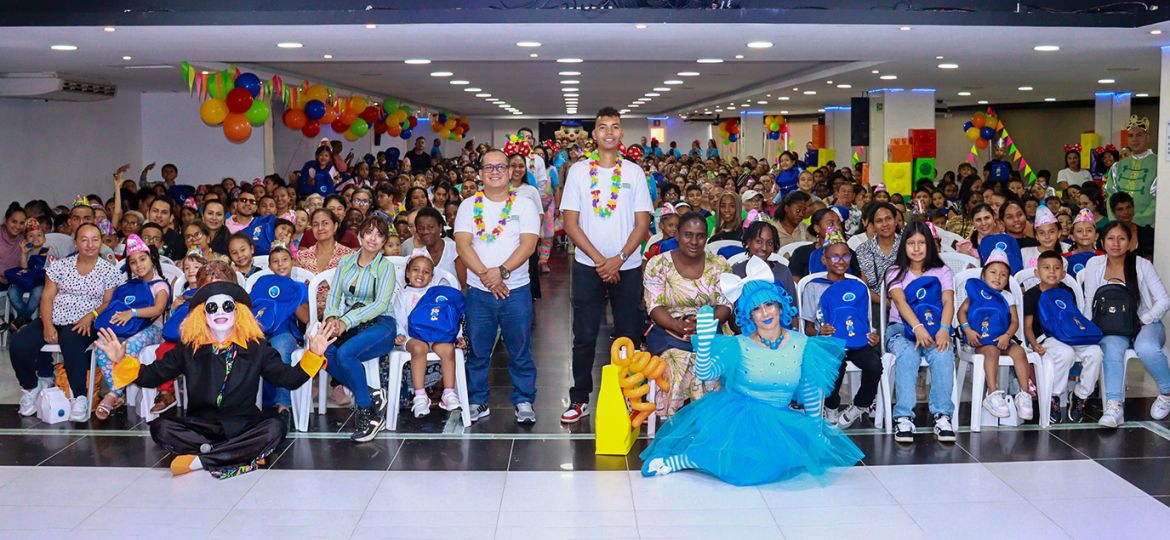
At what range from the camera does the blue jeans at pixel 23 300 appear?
8.61 metres

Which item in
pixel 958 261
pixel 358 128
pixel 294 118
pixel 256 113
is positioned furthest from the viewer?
pixel 358 128

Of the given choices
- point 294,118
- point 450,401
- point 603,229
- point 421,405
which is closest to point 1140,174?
point 603,229

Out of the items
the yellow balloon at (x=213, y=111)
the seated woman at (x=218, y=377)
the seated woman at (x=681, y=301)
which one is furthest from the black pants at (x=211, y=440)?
the yellow balloon at (x=213, y=111)

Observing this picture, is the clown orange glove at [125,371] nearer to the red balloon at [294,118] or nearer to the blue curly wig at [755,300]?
the blue curly wig at [755,300]

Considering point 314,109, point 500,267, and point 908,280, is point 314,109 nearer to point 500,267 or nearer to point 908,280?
point 500,267

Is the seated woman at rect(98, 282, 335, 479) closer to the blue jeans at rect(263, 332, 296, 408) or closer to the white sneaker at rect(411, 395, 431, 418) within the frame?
the blue jeans at rect(263, 332, 296, 408)

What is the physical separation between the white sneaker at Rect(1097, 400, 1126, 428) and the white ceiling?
2.81 metres

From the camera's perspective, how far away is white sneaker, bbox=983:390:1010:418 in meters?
6.11

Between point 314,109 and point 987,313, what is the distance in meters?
8.41

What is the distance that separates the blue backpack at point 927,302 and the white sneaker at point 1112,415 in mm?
1047

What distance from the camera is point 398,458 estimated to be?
5.69 metres

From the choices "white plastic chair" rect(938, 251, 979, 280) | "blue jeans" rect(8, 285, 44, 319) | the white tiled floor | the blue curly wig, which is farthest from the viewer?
"blue jeans" rect(8, 285, 44, 319)

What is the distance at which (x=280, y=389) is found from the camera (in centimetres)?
629

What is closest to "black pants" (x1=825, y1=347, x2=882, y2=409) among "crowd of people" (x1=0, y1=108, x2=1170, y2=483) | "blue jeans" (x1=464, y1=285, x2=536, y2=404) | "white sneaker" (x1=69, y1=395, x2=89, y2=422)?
"crowd of people" (x1=0, y1=108, x2=1170, y2=483)
